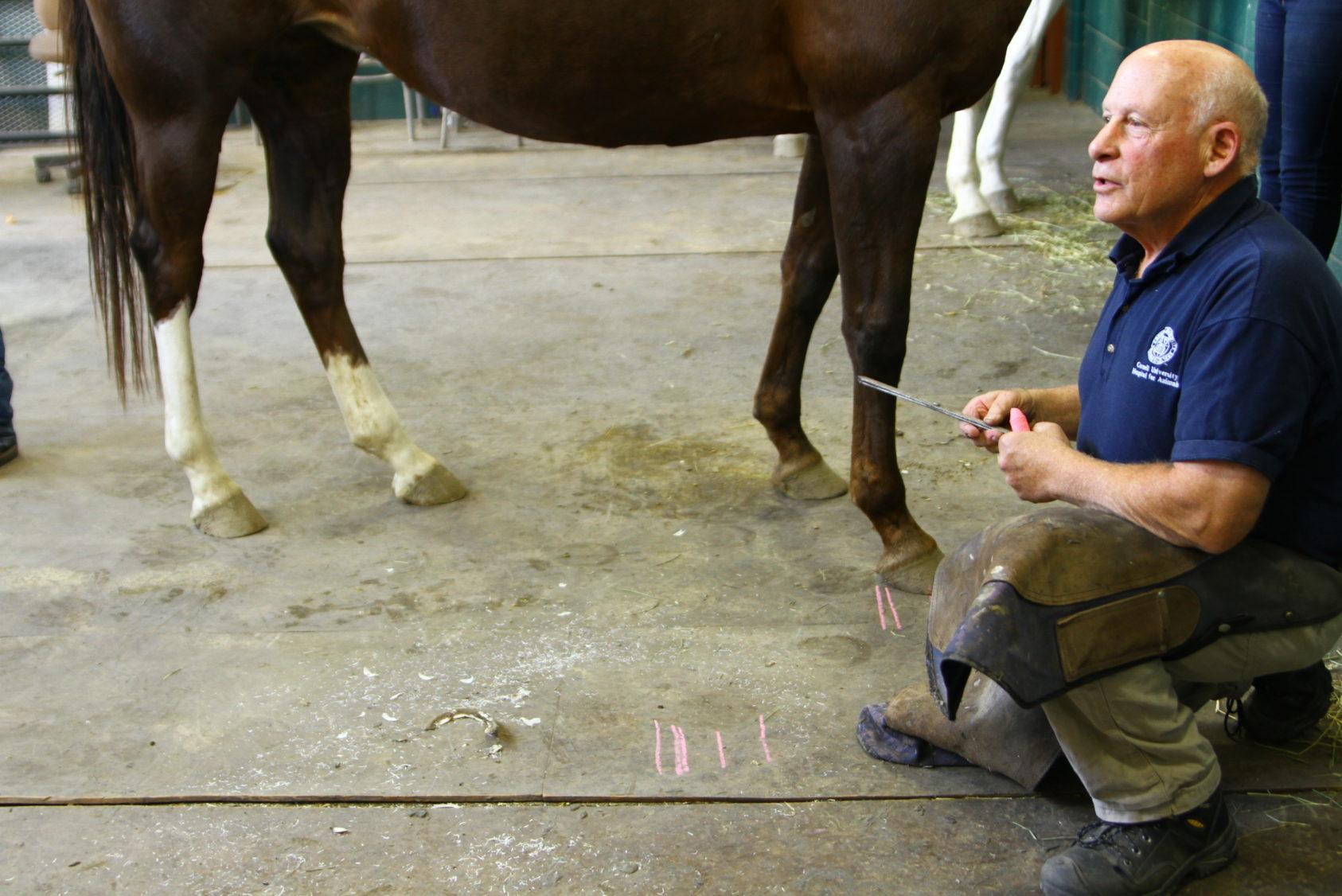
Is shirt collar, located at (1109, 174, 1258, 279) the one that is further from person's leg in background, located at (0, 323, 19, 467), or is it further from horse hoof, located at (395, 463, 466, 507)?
person's leg in background, located at (0, 323, 19, 467)

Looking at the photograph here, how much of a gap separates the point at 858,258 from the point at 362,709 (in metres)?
1.27

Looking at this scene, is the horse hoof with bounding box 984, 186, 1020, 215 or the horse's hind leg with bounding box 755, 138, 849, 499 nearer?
the horse's hind leg with bounding box 755, 138, 849, 499

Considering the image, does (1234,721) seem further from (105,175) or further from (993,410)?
(105,175)

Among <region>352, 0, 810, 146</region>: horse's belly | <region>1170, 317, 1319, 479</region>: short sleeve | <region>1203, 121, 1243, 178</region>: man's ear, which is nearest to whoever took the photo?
<region>1170, 317, 1319, 479</region>: short sleeve

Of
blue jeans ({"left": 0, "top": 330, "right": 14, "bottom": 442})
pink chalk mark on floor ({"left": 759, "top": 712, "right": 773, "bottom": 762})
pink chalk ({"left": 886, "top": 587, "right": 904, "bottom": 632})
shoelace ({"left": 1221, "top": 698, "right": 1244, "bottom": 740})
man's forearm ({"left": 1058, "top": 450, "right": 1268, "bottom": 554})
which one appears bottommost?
pink chalk mark on floor ({"left": 759, "top": 712, "right": 773, "bottom": 762})

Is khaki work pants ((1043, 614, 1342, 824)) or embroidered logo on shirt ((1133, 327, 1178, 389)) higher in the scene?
embroidered logo on shirt ((1133, 327, 1178, 389))

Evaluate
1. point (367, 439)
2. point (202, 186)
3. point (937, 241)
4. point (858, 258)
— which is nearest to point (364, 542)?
point (367, 439)

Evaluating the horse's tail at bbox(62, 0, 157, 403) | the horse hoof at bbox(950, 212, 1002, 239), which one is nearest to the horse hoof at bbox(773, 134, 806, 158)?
the horse hoof at bbox(950, 212, 1002, 239)

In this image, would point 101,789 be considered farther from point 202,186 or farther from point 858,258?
point 858,258

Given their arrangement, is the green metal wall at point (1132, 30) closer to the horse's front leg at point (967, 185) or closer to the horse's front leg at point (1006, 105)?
the horse's front leg at point (1006, 105)

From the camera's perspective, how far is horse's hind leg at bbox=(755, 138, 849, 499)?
10.3 ft

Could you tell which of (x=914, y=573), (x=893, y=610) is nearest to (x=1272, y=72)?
(x=914, y=573)

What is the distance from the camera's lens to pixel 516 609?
2.80 metres

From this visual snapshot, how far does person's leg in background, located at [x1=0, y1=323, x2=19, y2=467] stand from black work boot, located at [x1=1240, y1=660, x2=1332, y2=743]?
304 cm
